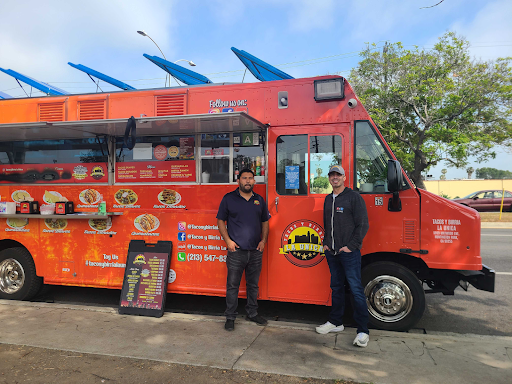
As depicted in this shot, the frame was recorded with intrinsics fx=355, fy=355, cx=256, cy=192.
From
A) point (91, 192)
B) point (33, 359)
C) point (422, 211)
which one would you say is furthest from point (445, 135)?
point (33, 359)

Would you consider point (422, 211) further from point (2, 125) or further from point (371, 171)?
point (2, 125)

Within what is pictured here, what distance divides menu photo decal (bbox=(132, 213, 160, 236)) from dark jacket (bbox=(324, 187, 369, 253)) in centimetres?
249

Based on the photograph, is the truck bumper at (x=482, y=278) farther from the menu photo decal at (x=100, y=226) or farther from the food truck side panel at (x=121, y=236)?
the menu photo decal at (x=100, y=226)

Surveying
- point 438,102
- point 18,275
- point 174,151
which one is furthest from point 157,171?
point 438,102

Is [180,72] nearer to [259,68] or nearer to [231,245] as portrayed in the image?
[259,68]

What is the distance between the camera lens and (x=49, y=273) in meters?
5.57

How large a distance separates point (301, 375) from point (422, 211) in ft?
7.67

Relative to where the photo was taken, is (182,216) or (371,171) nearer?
(371,171)

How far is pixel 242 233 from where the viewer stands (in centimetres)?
446

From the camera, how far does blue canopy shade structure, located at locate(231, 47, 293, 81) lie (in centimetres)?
538

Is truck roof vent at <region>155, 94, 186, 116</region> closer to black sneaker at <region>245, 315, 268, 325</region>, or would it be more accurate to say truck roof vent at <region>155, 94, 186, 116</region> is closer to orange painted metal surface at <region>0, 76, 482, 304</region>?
orange painted metal surface at <region>0, 76, 482, 304</region>

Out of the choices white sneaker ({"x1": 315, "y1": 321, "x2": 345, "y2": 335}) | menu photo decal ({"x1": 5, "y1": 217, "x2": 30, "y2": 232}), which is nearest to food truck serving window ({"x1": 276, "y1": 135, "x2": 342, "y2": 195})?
white sneaker ({"x1": 315, "y1": 321, "x2": 345, "y2": 335})

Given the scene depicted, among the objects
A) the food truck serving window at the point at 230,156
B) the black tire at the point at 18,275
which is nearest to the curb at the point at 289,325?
the black tire at the point at 18,275

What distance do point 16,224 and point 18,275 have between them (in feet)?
2.72
